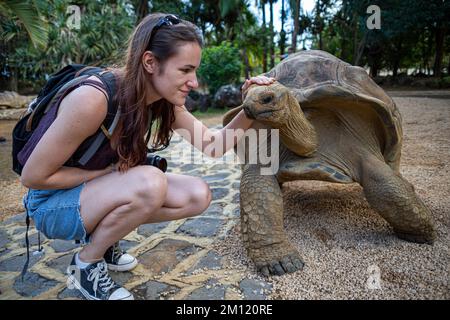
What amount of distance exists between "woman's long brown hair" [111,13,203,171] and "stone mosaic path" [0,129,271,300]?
0.64m

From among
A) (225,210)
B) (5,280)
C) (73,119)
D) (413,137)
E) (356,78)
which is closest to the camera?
(73,119)

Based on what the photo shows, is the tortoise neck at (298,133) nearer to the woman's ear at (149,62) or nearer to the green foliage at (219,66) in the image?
the woman's ear at (149,62)

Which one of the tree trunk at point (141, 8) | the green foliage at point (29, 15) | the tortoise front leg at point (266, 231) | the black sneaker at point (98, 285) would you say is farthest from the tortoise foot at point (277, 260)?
the tree trunk at point (141, 8)

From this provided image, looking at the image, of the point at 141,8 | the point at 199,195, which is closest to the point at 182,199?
the point at 199,195

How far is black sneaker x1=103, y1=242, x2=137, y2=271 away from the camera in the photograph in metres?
1.79

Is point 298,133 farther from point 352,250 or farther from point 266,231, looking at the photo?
point 352,250

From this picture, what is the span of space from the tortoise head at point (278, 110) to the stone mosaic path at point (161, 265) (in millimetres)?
775

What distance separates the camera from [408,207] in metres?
1.78

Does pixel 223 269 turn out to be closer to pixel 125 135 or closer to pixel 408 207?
pixel 125 135

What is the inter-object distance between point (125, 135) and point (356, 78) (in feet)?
4.66

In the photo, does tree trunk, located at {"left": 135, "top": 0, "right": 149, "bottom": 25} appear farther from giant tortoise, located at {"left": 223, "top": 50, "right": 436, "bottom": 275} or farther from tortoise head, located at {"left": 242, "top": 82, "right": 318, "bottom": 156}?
tortoise head, located at {"left": 242, "top": 82, "right": 318, "bottom": 156}

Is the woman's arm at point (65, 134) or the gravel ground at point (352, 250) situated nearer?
the woman's arm at point (65, 134)

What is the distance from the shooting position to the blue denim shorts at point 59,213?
1.48 m

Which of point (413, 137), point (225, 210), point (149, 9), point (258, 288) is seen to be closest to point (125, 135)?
point (258, 288)
